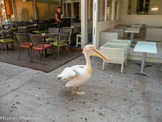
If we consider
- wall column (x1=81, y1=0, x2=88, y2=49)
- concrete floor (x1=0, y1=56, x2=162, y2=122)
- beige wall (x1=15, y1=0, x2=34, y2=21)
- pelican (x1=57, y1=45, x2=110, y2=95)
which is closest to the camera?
concrete floor (x1=0, y1=56, x2=162, y2=122)

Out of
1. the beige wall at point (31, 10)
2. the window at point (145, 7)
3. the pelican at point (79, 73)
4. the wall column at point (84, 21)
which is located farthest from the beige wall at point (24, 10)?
the pelican at point (79, 73)

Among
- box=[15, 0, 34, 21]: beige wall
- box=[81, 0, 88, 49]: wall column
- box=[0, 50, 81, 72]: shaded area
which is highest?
box=[15, 0, 34, 21]: beige wall

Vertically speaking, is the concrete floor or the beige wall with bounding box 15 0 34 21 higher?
the beige wall with bounding box 15 0 34 21

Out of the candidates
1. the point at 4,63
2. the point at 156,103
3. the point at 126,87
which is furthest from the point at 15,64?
the point at 156,103

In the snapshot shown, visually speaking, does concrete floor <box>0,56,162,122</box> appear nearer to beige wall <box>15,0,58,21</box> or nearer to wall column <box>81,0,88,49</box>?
wall column <box>81,0,88,49</box>

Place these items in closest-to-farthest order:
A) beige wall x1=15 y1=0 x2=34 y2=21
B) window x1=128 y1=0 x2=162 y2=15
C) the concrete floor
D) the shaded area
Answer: the concrete floor < the shaded area < window x1=128 y1=0 x2=162 y2=15 < beige wall x1=15 y1=0 x2=34 y2=21

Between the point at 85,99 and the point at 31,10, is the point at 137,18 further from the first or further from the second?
the point at 85,99

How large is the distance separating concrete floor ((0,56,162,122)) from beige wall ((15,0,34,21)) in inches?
285

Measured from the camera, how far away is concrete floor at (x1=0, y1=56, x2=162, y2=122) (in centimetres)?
201

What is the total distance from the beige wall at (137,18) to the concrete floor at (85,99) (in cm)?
552

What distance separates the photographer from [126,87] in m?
2.79

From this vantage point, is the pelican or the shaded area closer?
the pelican

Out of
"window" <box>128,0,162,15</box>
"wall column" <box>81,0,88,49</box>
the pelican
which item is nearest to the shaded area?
"wall column" <box>81,0,88,49</box>

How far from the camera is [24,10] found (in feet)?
31.6
